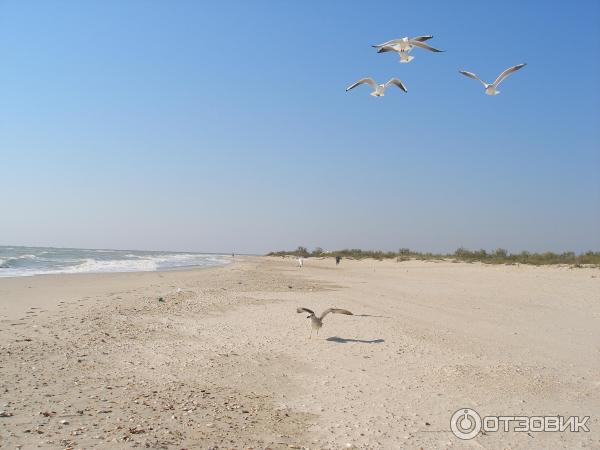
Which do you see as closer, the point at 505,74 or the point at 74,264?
the point at 505,74

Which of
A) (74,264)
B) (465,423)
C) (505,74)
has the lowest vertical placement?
(465,423)

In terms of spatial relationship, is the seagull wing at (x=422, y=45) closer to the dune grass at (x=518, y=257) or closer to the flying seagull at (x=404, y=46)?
the flying seagull at (x=404, y=46)

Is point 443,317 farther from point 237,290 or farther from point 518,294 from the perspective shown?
→ point 237,290

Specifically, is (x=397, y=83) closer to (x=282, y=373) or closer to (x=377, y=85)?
(x=377, y=85)

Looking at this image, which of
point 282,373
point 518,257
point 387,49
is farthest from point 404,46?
point 518,257

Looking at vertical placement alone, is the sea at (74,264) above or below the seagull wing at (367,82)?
below

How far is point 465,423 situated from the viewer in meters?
4.91

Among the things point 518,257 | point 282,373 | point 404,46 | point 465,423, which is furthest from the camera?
point 518,257

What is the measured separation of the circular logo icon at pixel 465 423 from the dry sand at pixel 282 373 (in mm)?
103

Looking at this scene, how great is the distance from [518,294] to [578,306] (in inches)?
104

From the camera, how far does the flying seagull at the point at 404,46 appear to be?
9.16 meters

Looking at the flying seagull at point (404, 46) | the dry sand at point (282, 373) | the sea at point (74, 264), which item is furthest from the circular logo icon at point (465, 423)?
the sea at point (74, 264)

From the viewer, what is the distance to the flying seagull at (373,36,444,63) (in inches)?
361

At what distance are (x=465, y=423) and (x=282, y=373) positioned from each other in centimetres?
254
